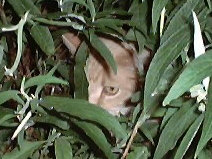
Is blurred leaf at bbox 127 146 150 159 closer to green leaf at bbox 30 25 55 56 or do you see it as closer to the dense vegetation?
the dense vegetation

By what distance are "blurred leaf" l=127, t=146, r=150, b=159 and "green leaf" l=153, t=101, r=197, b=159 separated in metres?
0.15

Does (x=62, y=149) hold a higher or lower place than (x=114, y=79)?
lower

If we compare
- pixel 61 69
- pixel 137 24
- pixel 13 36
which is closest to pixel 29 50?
pixel 13 36

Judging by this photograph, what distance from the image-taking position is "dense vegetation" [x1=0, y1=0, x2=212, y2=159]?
583 millimetres

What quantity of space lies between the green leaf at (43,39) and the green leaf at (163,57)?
224 mm

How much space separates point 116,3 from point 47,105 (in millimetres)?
435

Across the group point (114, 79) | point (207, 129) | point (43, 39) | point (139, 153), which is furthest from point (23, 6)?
point (114, 79)

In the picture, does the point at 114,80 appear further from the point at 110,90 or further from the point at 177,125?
the point at 177,125

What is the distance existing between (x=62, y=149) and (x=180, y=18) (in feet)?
0.91

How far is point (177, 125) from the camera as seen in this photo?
0.62m

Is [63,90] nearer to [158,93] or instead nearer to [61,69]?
[61,69]

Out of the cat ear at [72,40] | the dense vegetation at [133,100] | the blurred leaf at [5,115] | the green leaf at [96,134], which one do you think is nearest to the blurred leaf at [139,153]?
the dense vegetation at [133,100]

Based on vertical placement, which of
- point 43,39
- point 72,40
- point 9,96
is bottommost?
point 9,96

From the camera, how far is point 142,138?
2.86ft
